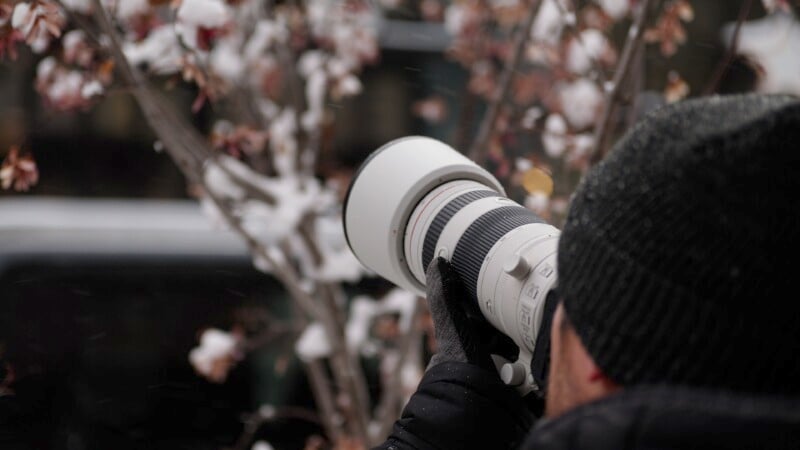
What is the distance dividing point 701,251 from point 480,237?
20.9 inches

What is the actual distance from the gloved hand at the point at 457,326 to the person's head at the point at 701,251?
1.16ft

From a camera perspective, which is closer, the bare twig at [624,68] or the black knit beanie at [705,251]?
the black knit beanie at [705,251]

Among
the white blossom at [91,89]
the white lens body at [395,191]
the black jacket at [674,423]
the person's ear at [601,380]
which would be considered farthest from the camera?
the white blossom at [91,89]

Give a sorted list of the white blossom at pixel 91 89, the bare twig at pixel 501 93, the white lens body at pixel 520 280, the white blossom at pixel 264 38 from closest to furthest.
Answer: the white lens body at pixel 520 280 → the white blossom at pixel 91 89 → the bare twig at pixel 501 93 → the white blossom at pixel 264 38

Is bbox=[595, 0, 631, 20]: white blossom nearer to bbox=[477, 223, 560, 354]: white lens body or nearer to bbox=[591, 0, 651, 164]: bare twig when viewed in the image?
bbox=[591, 0, 651, 164]: bare twig

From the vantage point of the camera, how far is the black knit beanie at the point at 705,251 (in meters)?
0.75

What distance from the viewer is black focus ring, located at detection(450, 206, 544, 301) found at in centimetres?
125

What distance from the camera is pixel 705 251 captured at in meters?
0.75

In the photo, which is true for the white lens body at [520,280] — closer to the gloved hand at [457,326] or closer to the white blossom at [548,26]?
the gloved hand at [457,326]

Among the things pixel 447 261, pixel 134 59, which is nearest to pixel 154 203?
pixel 134 59

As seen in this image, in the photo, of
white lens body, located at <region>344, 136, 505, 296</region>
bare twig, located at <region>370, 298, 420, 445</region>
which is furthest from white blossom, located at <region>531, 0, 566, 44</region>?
white lens body, located at <region>344, 136, 505, 296</region>

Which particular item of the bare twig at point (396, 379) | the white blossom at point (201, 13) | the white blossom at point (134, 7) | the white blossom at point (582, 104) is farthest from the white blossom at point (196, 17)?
the white blossom at point (582, 104)

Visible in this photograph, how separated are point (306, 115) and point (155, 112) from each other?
0.91 m

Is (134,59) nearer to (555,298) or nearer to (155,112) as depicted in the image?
(155,112)
